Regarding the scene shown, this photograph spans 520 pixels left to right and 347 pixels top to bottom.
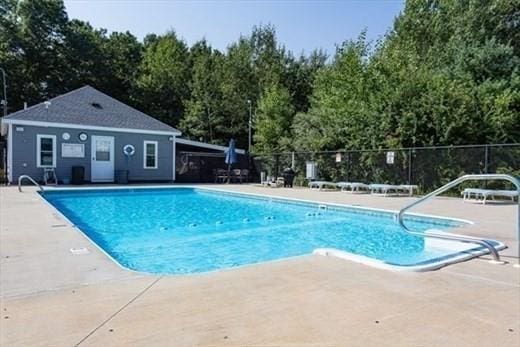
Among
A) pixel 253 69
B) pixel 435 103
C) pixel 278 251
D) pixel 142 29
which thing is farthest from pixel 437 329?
pixel 142 29

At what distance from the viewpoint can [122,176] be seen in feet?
58.9

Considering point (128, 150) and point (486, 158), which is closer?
point (486, 158)

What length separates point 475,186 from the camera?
13.5 metres

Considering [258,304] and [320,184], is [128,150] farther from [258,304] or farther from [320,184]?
[258,304]

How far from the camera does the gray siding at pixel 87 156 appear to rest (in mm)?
16078

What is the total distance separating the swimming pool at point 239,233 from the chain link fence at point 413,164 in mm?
4848

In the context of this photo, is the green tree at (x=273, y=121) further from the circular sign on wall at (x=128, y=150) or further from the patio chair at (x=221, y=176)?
the circular sign on wall at (x=128, y=150)

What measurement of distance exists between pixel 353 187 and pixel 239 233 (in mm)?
8075

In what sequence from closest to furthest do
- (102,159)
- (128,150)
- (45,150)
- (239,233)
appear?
(239,233) < (45,150) < (102,159) < (128,150)

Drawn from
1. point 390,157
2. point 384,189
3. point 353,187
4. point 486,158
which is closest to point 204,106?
point 353,187

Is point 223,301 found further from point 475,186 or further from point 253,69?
point 253,69

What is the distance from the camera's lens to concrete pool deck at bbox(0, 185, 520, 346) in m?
2.55

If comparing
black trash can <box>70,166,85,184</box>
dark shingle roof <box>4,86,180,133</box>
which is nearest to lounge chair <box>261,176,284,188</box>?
dark shingle roof <box>4,86,180,133</box>

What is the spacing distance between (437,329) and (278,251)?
4294mm
